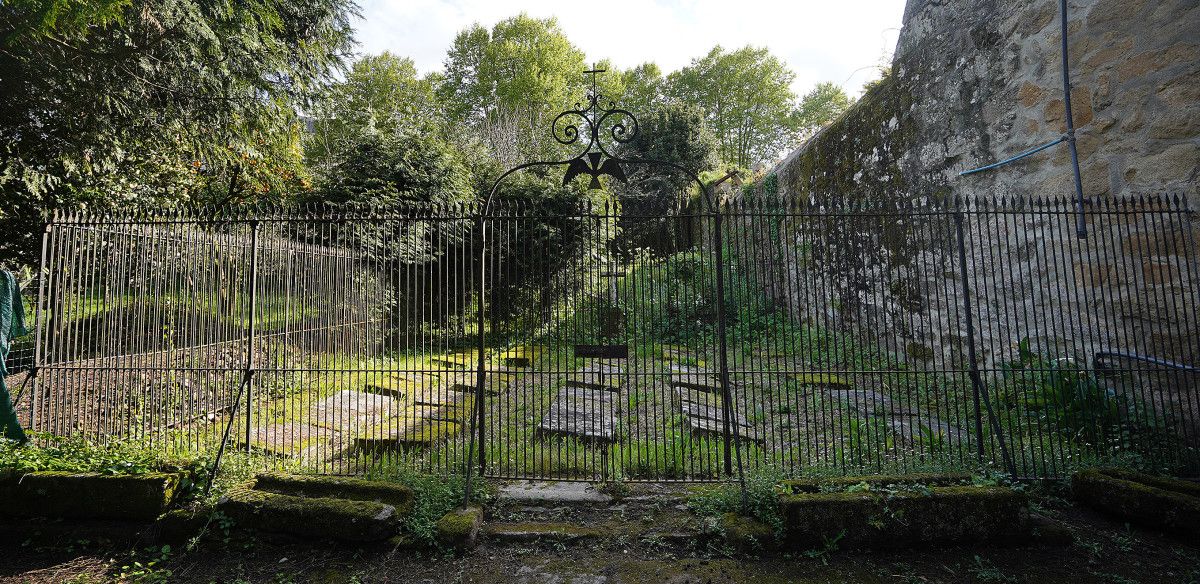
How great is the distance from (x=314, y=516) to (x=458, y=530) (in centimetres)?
102

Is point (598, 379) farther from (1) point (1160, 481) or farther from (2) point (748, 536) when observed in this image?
(1) point (1160, 481)

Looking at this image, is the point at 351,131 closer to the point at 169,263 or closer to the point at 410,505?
the point at 169,263

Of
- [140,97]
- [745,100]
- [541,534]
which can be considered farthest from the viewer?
[745,100]

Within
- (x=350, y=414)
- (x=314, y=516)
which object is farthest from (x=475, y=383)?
(x=314, y=516)

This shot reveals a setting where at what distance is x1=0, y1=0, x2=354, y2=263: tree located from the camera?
589 centimetres

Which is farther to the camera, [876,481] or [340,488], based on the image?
[340,488]

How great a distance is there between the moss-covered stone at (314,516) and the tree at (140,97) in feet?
16.5

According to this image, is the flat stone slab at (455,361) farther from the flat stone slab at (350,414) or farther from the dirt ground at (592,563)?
the dirt ground at (592,563)

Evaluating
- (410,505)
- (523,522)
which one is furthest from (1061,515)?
(410,505)

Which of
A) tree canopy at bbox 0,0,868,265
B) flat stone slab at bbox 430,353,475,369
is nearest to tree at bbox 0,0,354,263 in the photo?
tree canopy at bbox 0,0,868,265

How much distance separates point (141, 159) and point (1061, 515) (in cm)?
1083

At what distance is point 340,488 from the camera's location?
399 cm

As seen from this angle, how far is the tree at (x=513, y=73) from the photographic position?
22.8m

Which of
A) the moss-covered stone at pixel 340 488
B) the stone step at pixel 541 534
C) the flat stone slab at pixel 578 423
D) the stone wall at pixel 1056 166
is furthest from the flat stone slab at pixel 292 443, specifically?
the stone wall at pixel 1056 166
